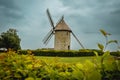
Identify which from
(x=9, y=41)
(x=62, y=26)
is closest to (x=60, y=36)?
(x=62, y=26)

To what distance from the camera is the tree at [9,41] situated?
8356 centimetres

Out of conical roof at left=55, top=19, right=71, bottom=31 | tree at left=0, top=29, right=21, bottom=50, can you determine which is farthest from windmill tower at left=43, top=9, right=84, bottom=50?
tree at left=0, top=29, right=21, bottom=50

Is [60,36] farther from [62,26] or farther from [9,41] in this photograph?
[9,41]

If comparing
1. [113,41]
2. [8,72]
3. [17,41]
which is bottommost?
[8,72]

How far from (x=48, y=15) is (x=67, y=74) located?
6198cm

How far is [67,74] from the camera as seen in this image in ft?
9.28

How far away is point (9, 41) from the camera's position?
84.2 meters

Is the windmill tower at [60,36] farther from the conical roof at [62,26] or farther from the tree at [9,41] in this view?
the tree at [9,41]

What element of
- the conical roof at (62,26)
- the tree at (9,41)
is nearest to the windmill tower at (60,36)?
the conical roof at (62,26)

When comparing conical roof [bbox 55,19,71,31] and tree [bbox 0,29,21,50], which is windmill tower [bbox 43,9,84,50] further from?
tree [bbox 0,29,21,50]

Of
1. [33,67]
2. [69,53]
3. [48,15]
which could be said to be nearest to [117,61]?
[33,67]

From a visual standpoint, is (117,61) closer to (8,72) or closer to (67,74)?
(67,74)

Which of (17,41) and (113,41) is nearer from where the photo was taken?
(113,41)

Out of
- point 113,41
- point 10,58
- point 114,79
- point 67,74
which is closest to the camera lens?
point 113,41
